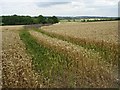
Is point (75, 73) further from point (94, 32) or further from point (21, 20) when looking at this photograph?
point (21, 20)

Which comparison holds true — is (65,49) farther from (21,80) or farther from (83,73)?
(21,80)

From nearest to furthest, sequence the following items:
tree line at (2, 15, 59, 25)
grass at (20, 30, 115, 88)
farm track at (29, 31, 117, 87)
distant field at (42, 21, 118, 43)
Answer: grass at (20, 30, 115, 88) → farm track at (29, 31, 117, 87) → distant field at (42, 21, 118, 43) → tree line at (2, 15, 59, 25)

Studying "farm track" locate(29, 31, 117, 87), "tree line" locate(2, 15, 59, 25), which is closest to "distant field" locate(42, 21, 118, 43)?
"farm track" locate(29, 31, 117, 87)

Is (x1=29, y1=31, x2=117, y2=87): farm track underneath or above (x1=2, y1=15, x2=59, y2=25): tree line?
above

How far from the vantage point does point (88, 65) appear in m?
10.5

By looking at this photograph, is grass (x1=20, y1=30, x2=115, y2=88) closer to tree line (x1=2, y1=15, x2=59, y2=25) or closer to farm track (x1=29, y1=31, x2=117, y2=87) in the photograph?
farm track (x1=29, y1=31, x2=117, y2=87)

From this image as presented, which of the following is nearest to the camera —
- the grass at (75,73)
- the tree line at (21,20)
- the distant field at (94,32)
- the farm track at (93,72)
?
A: the grass at (75,73)

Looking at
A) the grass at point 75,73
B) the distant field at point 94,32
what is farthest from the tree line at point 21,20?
the grass at point 75,73

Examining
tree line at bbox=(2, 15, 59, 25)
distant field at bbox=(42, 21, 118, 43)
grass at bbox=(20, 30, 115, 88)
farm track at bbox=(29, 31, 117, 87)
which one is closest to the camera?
grass at bbox=(20, 30, 115, 88)

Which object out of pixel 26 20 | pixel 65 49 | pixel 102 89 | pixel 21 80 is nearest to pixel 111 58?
pixel 65 49

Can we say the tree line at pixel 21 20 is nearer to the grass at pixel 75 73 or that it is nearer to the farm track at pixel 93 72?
the grass at pixel 75 73

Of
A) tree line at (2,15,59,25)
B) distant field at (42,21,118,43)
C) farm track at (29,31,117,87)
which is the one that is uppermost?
farm track at (29,31,117,87)

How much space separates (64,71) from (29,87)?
3.26 meters

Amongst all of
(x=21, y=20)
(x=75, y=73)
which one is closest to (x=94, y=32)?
(x=75, y=73)
